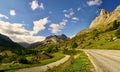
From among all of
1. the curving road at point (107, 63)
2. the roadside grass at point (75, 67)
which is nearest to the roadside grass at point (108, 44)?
the curving road at point (107, 63)

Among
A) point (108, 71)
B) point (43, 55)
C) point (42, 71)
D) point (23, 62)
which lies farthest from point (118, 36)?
point (108, 71)

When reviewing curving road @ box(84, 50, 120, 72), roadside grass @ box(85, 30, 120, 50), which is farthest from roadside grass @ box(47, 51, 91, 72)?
roadside grass @ box(85, 30, 120, 50)

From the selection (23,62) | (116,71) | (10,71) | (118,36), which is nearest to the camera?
(116,71)

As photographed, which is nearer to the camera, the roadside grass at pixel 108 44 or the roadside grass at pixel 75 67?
the roadside grass at pixel 75 67

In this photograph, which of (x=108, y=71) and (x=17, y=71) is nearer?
(x=108, y=71)

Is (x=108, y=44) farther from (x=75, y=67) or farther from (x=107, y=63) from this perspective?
(x=75, y=67)

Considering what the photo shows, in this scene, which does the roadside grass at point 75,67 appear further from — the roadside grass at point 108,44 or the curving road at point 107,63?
the roadside grass at point 108,44

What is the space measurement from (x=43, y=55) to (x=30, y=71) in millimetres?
38613

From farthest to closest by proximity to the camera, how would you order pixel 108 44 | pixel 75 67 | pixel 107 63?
pixel 108 44 < pixel 75 67 < pixel 107 63

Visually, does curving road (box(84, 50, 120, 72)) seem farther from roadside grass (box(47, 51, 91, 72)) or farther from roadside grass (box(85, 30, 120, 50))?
roadside grass (box(85, 30, 120, 50))

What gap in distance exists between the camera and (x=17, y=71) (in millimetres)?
30453

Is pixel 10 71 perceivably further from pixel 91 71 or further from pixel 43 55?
pixel 43 55

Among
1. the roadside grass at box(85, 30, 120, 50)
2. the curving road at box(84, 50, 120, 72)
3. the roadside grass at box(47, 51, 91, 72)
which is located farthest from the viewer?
the roadside grass at box(85, 30, 120, 50)

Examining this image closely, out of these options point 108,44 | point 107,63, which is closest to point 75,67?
point 107,63
